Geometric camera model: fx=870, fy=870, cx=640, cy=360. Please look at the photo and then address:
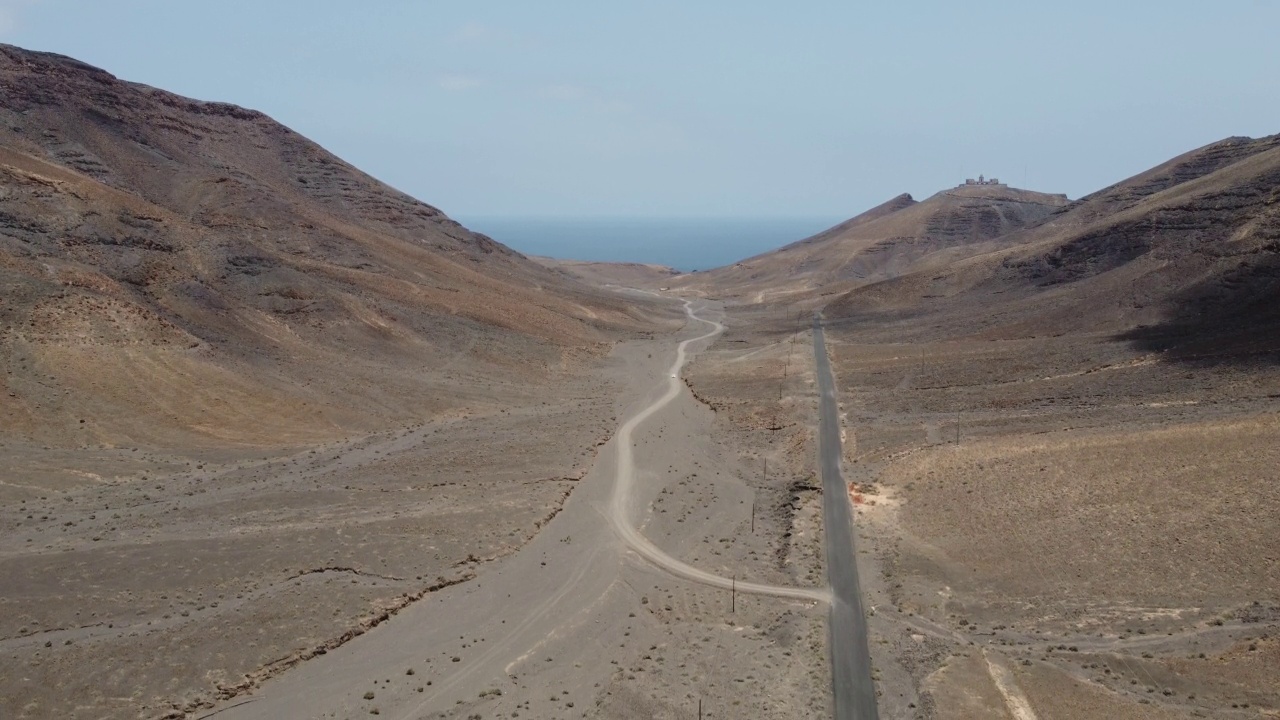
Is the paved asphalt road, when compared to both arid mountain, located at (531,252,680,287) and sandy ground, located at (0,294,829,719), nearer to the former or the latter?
sandy ground, located at (0,294,829,719)

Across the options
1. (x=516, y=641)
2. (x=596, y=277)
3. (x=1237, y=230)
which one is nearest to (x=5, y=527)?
(x=516, y=641)

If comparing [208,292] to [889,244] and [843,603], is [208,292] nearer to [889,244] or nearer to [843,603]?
[843,603]

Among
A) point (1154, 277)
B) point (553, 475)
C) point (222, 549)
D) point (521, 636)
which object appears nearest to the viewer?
point (521, 636)

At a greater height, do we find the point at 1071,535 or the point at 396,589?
the point at 396,589

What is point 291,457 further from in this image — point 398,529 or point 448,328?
point 448,328

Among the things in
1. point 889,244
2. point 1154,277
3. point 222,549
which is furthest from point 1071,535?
point 889,244

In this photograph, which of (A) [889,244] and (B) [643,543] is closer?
(B) [643,543]
